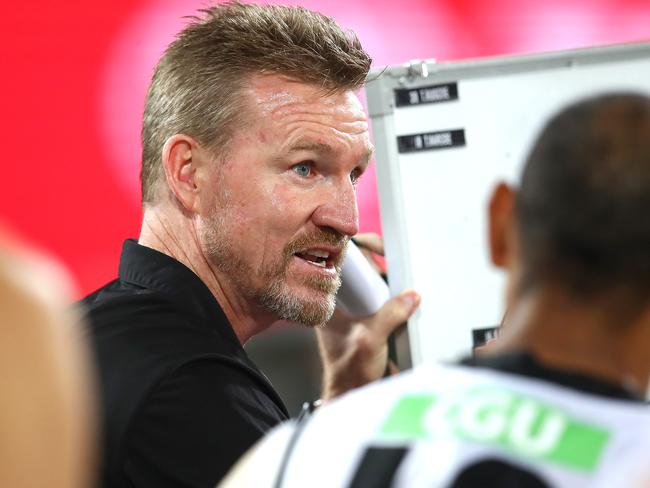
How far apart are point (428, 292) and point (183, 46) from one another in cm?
61

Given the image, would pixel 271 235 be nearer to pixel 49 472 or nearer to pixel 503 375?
pixel 503 375

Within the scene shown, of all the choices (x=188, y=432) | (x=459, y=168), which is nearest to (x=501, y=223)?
(x=188, y=432)

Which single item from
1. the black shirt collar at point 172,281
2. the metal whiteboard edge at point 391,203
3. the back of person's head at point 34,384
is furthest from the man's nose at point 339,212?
the back of person's head at point 34,384

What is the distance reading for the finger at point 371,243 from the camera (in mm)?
2365

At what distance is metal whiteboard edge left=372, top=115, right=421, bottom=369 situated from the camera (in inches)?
84.4

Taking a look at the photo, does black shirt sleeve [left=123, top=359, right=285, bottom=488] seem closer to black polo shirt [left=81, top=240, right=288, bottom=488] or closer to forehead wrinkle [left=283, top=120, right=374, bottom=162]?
black polo shirt [left=81, top=240, right=288, bottom=488]

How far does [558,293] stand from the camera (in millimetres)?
895

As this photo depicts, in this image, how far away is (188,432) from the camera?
1.55m

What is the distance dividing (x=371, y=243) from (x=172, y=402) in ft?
2.91

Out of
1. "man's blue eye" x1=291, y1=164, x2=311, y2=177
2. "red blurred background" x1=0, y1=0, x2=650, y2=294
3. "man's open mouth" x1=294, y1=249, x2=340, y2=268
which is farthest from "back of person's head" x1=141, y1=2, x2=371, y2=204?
"red blurred background" x1=0, y1=0, x2=650, y2=294

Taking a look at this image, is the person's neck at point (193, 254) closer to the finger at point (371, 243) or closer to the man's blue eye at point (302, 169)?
the man's blue eye at point (302, 169)

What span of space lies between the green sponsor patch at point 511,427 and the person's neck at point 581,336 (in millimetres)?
38

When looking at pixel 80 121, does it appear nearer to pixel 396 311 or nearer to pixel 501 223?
pixel 396 311

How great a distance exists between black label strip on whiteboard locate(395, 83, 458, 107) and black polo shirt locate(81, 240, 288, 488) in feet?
2.18
